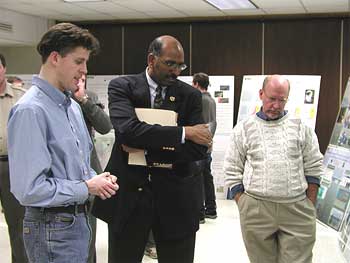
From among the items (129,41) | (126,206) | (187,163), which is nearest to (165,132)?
(187,163)

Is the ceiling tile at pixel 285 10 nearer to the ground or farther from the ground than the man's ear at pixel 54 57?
farther from the ground

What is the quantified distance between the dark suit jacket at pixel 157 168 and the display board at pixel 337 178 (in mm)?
2912

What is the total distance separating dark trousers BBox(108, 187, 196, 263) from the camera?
210 cm

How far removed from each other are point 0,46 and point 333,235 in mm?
6120

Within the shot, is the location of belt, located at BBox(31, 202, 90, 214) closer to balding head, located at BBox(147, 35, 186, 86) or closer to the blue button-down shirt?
the blue button-down shirt

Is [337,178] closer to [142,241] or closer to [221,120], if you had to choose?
[221,120]

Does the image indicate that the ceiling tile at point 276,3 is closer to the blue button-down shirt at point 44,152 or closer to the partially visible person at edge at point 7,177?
the partially visible person at edge at point 7,177

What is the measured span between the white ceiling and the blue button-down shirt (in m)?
4.55

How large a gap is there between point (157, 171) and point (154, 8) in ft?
15.4

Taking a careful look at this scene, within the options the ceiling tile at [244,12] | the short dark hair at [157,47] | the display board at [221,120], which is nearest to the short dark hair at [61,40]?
the short dark hair at [157,47]

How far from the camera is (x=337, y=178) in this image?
4.91 metres

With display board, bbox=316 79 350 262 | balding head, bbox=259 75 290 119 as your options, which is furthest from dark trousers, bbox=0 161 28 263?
display board, bbox=316 79 350 262

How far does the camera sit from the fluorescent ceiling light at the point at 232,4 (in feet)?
19.5

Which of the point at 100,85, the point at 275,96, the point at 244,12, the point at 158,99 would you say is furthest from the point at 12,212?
the point at 244,12
